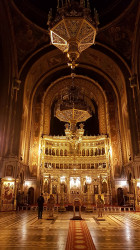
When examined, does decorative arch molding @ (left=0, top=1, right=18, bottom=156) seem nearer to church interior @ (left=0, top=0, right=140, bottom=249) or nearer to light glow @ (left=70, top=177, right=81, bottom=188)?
church interior @ (left=0, top=0, right=140, bottom=249)

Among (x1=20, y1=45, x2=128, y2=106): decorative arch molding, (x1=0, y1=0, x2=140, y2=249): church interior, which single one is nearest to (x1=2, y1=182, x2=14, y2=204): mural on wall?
(x1=0, y1=0, x2=140, y2=249): church interior

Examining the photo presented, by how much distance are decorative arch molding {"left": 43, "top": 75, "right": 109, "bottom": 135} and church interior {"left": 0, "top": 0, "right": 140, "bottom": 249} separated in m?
0.11

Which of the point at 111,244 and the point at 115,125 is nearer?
the point at 111,244

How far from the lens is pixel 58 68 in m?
19.4

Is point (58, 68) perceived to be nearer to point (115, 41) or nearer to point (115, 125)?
point (115, 41)

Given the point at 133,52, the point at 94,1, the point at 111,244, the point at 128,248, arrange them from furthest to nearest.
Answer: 1. the point at 94,1
2. the point at 133,52
3. the point at 111,244
4. the point at 128,248

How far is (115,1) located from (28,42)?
26.7ft

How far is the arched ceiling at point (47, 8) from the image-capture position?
14986mm

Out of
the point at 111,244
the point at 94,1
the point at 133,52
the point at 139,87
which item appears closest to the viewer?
the point at 111,244

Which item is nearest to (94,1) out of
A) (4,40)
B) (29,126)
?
(4,40)

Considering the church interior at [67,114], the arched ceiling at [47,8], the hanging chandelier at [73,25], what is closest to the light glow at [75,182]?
the church interior at [67,114]

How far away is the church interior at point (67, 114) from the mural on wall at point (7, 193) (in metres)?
0.06

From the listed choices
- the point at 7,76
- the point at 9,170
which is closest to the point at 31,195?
the point at 9,170

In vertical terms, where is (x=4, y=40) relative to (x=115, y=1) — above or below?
below
